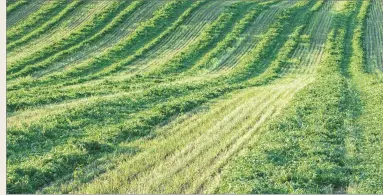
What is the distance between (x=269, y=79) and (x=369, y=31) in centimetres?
1537

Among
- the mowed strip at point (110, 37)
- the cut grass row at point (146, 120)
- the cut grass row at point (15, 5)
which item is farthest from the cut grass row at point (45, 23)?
the cut grass row at point (146, 120)

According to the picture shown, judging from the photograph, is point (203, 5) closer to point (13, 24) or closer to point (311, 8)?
point (311, 8)

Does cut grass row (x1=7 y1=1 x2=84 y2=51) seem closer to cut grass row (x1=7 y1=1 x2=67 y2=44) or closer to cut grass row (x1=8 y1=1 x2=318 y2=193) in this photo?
cut grass row (x1=7 y1=1 x2=67 y2=44)

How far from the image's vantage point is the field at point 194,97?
11453mm

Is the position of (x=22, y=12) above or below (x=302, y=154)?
above

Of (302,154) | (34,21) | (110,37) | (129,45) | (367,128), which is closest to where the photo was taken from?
(302,154)

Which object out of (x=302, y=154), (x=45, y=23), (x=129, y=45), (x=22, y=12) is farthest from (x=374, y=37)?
(x=302, y=154)

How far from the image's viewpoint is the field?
37.6 feet

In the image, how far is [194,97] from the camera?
66.2 feet

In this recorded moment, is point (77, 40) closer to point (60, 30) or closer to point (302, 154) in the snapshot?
point (60, 30)

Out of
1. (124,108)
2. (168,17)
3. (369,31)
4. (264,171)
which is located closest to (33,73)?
(124,108)

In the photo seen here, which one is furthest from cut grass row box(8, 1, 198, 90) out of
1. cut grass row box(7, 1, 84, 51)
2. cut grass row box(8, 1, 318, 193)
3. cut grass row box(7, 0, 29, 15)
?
cut grass row box(7, 0, 29, 15)

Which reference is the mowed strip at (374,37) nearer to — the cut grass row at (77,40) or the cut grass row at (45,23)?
the cut grass row at (77,40)

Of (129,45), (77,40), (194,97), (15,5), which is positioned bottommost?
(129,45)
